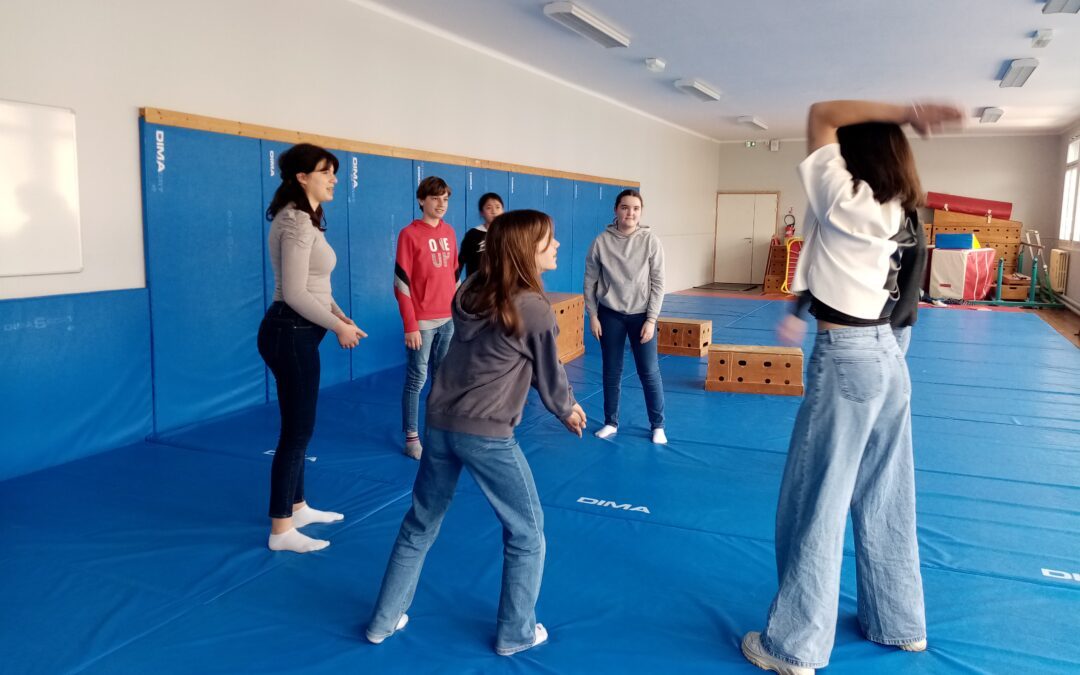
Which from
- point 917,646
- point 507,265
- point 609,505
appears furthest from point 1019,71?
point 507,265

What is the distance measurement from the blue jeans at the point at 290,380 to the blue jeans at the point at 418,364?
1.33 m

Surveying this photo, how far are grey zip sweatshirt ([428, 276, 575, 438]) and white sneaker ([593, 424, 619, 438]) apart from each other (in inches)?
112

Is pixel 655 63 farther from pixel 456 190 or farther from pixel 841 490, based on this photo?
pixel 841 490

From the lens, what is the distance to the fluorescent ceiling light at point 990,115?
13.7 meters

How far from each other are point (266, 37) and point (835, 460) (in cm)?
558

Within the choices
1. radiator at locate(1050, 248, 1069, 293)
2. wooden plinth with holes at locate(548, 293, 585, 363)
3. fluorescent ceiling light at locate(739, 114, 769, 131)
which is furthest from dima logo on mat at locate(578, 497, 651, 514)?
radiator at locate(1050, 248, 1069, 293)

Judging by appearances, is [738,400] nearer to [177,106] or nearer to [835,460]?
[835,460]

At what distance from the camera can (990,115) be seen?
14.2 metres

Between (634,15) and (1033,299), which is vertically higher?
(634,15)

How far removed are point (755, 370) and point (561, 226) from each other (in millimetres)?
5364

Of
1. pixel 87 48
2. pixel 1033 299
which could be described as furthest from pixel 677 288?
pixel 87 48

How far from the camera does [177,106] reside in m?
5.38

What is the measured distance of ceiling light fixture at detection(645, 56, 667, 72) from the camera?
31.9 feet

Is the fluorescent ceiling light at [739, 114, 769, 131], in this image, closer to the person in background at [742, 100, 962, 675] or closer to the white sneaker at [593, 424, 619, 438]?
the white sneaker at [593, 424, 619, 438]
